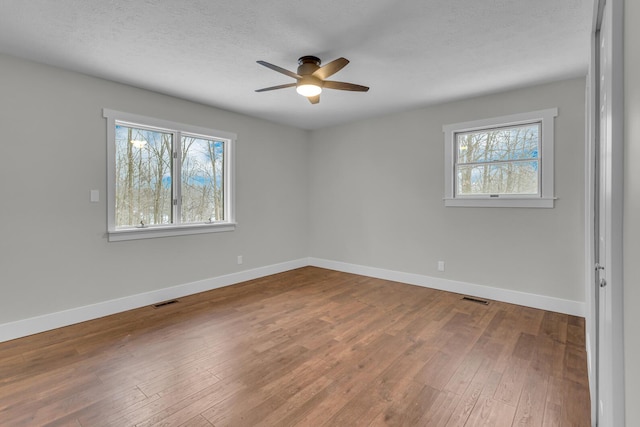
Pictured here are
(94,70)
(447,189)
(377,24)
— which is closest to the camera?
(377,24)

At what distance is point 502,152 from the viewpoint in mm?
3861

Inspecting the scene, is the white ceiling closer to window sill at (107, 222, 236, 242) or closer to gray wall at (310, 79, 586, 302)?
gray wall at (310, 79, 586, 302)

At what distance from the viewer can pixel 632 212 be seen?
2.03ft

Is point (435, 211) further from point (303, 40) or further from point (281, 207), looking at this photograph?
point (303, 40)

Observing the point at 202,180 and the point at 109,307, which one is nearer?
the point at 109,307

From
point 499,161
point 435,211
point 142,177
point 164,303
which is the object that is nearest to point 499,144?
point 499,161

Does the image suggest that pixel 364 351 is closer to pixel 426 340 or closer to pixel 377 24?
pixel 426 340

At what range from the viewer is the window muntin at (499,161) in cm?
366

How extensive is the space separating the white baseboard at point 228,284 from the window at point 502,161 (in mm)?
1083

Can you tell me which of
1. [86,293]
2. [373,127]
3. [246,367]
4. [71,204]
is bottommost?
[246,367]

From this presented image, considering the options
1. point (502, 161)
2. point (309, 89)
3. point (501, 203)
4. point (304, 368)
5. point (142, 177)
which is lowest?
point (304, 368)

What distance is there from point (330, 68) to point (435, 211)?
8.48ft

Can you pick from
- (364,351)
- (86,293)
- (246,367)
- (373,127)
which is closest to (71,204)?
(86,293)

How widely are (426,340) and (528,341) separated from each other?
0.89 meters
